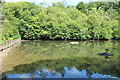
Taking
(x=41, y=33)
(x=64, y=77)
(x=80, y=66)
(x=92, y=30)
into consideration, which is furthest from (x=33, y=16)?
(x=64, y=77)

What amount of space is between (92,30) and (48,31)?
321 inches

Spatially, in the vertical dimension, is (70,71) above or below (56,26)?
below

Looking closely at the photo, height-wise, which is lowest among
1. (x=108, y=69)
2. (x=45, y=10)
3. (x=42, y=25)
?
(x=108, y=69)

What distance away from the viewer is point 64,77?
808 cm

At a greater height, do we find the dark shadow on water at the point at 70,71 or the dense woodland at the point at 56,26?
the dense woodland at the point at 56,26

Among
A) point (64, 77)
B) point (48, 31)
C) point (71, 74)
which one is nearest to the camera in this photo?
point (64, 77)

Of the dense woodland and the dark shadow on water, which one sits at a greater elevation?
the dense woodland

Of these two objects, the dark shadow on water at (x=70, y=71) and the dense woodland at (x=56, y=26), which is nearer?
the dark shadow on water at (x=70, y=71)

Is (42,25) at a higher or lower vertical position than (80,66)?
higher

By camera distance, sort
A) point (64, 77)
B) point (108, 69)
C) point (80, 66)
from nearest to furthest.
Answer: point (64, 77)
point (108, 69)
point (80, 66)

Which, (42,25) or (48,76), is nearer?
(48,76)

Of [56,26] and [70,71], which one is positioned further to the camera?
[56,26]

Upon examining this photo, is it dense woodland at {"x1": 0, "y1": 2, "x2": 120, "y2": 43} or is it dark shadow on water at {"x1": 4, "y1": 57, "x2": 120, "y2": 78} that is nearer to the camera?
dark shadow on water at {"x1": 4, "y1": 57, "x2": 120, "y2": 78}

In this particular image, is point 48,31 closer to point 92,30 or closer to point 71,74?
point 92,30
